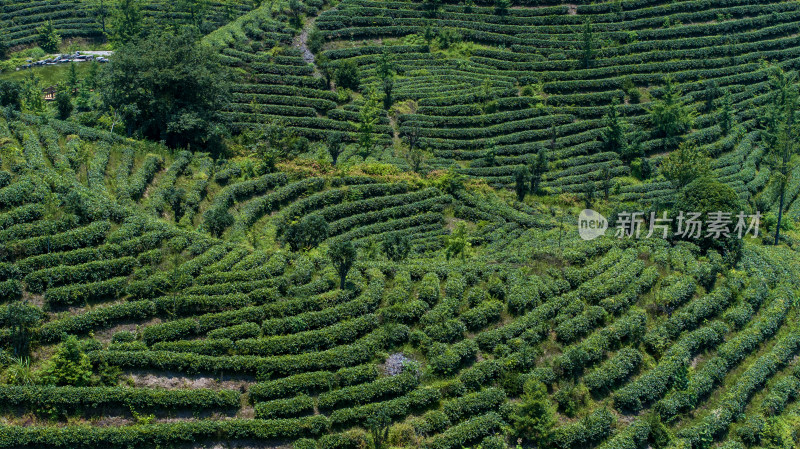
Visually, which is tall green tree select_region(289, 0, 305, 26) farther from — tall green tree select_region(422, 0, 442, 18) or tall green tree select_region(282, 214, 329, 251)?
tall green tree select_region(282, 214, 329, 251)

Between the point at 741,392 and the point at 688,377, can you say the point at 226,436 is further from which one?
the point at 741,392

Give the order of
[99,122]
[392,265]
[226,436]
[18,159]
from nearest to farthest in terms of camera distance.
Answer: [226,436], [392,265], [18,159], [99,122]

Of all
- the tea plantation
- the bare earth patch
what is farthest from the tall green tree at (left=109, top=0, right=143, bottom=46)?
the bare earth patch

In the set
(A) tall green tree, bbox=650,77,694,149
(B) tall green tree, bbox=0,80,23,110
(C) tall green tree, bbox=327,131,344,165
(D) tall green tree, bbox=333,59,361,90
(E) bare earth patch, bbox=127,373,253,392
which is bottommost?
(E) bare earth patch, bbox=127,373,253,392

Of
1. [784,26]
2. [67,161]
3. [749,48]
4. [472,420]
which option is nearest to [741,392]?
[472,420]

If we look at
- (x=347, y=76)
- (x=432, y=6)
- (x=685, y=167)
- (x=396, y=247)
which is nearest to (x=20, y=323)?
(x=396, y=247)
